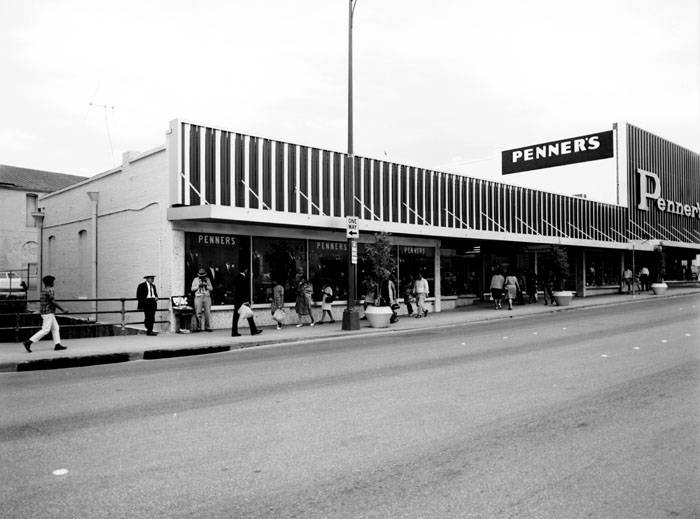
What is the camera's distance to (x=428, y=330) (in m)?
17.7

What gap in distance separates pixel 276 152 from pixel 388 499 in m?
15.7

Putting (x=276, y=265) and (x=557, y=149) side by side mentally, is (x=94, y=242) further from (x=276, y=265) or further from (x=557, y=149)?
(x=557, y=149)

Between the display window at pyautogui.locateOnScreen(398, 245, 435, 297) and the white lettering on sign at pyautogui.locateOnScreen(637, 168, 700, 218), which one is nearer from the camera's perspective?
the display window at pyautogui.locateOnScreen(398, 245, 435, 297)

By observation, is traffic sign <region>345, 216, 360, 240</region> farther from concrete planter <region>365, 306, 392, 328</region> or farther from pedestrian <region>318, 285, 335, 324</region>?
pedestrian <region>318, 285, 335, 324</region>

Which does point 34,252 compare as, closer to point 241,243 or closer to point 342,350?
point 241,243

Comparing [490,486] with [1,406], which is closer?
[490,486]

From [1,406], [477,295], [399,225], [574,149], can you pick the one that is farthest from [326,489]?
[574,149]

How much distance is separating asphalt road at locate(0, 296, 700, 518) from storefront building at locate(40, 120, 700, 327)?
708 centimetres

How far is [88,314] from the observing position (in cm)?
1888

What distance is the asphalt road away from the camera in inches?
161

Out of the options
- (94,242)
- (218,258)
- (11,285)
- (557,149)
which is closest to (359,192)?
(218,258)

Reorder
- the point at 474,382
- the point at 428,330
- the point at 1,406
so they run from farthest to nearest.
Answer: the point at 428,330
the point at 474,382
the point at 1,406

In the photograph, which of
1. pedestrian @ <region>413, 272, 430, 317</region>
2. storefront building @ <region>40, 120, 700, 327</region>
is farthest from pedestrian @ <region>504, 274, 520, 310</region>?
pedestrian @ <region>413, 272, 430, 317</region>

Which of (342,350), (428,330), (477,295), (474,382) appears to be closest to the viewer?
(474,382)
